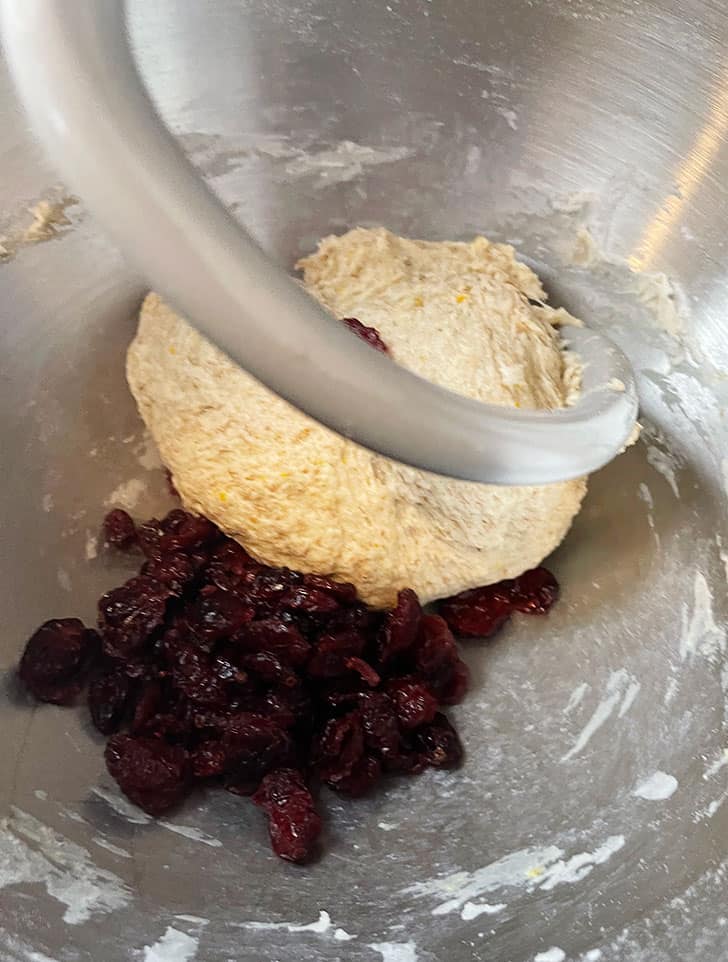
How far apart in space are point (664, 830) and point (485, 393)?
48.9 inches

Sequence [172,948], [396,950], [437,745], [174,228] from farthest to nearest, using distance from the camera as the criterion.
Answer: [437,745] < [396,950] < [172,948] < [174,228]

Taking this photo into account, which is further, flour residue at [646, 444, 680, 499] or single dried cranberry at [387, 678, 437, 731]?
flour residue at [646, 444, 680, 499]

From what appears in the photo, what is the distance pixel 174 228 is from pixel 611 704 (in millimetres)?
1819

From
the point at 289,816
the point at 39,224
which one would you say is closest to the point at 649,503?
the point at 289,816

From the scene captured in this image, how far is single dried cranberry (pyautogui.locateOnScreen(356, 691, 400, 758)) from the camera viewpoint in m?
2.18

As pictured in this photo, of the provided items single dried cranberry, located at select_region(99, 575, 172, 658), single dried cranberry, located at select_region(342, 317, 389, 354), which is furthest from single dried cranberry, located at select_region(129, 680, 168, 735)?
single dried cranberry, located at select_region(342, 317, 389, 354)

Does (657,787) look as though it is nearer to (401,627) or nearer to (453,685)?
(453,685)

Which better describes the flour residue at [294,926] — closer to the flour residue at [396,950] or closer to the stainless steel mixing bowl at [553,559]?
the stainless steel mixing bowl at [553,559]

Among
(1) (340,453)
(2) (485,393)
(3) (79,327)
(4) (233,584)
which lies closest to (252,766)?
(4) (233,584)

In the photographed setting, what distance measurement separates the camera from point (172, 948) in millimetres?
1787

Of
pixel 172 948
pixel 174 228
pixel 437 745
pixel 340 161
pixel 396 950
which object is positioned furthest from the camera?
pixel 340 161

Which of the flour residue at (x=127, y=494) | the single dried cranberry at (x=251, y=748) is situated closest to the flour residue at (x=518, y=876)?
the single dried cranberry at (x=251, y=748)

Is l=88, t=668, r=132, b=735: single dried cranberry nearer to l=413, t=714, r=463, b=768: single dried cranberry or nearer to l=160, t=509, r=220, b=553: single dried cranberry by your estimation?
l=160, t=509, r=220, b=553: single dried cranberry

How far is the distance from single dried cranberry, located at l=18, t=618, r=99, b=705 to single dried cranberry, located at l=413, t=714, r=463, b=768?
0.93 m
